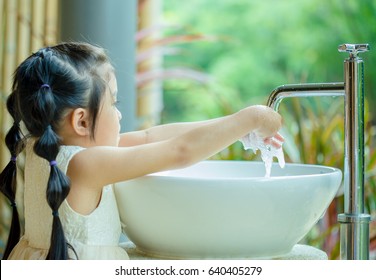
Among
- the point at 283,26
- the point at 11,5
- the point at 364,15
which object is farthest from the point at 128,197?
the point at 283,26

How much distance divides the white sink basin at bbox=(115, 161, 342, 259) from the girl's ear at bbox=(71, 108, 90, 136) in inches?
3.3

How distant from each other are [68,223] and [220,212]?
189 millimetres

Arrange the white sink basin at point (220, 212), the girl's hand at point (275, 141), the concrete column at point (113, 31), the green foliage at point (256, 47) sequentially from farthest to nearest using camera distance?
the green foliage at point (256, 47) → the concrete column at point (113, 31) → the girl's hand at point (275, 141) → the white sink basin at point (220, 212)

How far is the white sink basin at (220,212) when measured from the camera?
2.65 ft

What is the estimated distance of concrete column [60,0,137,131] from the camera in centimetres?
158

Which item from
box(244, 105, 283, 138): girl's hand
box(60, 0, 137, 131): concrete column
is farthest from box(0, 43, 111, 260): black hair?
box(60, 0, 137, 131): concrete column

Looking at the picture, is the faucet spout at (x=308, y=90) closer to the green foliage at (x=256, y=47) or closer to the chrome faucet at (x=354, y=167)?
the chrome faucet at (x=354, y=167)

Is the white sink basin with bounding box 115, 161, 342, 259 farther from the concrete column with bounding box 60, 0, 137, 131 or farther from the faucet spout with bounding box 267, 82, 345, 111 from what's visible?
the concrete column with bounding box 60, 0, 137, 131

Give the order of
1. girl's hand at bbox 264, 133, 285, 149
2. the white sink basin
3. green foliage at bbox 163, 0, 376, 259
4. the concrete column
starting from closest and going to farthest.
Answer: the white sink basin → girl's hand at bbox 264, 133, 285, 149 → the concrete column → green foliage at bbox 163, 0, 376, 259

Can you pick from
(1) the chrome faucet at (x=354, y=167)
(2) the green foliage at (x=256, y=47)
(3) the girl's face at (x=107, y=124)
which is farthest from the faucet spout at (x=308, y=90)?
(2) the green foliage at (x=256, y=47)

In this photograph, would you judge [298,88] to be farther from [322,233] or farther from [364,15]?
[364,15]

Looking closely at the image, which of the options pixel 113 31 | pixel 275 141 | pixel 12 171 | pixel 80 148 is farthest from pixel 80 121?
pixel 113 31
